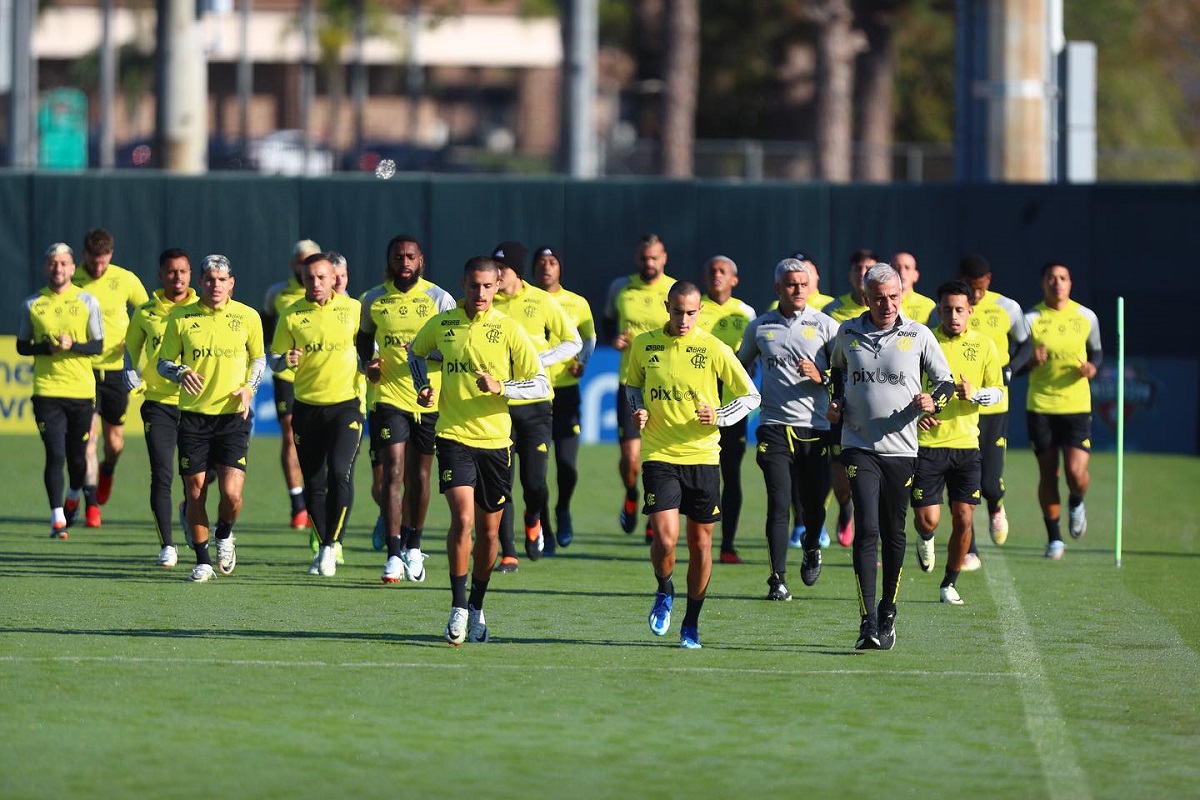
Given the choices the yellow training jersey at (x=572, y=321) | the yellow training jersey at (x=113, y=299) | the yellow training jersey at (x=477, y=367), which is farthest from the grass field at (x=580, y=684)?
the yellow training jersey at (x=113, y=299)

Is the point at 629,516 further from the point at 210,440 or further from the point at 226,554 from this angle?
the point at 210,440

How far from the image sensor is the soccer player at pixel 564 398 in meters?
15.8

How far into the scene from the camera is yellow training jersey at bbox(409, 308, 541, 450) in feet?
37.8

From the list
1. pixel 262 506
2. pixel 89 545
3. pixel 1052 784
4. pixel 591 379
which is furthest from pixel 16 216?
pixel 1052 784

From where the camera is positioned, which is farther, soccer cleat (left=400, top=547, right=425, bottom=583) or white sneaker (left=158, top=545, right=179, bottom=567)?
white sneaker (left=158, top=545, right=179, bottom=567)

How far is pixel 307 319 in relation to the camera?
14258 mm

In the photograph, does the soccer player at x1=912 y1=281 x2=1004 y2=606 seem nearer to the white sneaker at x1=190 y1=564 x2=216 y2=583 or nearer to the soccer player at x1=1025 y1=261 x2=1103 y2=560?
the soccer player at x1=1025 y1=261 x2=1103 y2=560

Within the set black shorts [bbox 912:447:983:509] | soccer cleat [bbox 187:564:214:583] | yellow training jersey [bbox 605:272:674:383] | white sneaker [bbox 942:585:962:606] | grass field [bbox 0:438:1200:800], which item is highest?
yellow training jersey [bbox 605:272:674:383]

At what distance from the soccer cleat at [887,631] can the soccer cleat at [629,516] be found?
5235 millimetres

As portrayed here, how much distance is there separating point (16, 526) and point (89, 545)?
140 centimetres

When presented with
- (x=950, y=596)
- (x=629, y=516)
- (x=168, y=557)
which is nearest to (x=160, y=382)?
(x=168, y=557)

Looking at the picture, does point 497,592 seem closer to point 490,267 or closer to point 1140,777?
point 490,267

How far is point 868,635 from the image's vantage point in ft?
37.8

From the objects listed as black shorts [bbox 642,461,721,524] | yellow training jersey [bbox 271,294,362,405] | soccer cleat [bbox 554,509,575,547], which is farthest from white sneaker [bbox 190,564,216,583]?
black shorts [bbox 642,461,721,524]
